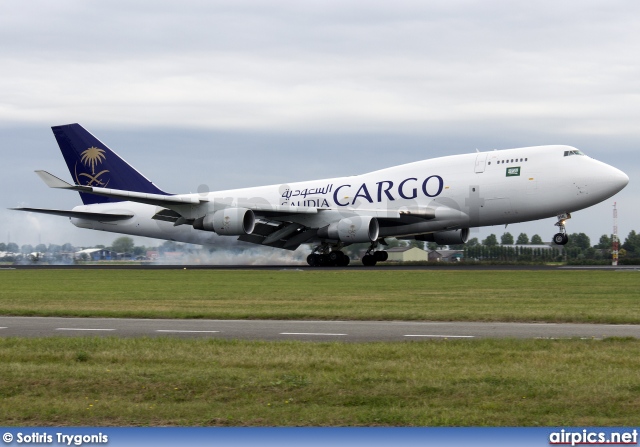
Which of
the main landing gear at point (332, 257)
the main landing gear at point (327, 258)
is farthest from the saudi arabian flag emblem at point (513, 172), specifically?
the main landing gear at point (327, 258)

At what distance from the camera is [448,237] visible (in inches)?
2000

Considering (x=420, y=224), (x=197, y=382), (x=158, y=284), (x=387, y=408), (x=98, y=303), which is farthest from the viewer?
(x=420, y=224)

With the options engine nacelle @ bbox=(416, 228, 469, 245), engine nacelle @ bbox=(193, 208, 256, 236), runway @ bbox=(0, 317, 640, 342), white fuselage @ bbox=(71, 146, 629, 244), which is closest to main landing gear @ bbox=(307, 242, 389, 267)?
white fuselage @ bbox=(71, 146, 629, 244)

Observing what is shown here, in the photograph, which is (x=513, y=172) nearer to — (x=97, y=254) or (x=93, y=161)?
(x=93, y=161)

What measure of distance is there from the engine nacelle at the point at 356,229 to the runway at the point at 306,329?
2711cm

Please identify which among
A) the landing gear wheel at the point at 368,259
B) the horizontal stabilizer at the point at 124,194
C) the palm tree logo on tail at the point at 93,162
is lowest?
the landing gear wheel at the point at 368,259

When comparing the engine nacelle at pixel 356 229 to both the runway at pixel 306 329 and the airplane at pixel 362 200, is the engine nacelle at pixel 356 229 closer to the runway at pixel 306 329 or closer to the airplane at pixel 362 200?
the airplane at pixel 362 200

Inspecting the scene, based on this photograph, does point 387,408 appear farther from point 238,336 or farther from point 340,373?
point 238,336

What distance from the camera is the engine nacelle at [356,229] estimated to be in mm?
45656

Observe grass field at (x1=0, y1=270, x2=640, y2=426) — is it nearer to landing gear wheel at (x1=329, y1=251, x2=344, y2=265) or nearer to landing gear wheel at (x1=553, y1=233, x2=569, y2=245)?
landing gear wheel at (x1=553, y1=233, x2=569, y2=245)

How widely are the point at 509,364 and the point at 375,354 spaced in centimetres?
199

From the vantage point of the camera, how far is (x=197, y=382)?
1060cm

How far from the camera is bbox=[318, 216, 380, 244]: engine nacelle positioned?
45656mm

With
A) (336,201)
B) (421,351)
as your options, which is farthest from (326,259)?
(421,351)
